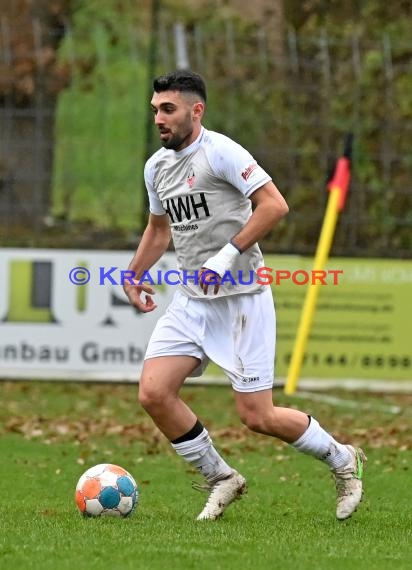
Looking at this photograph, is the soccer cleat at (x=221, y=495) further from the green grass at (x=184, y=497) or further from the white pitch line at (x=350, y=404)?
the white pitch line at (x=350, y=404)

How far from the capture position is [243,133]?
54.9ft

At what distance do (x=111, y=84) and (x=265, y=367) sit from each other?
10233 mm

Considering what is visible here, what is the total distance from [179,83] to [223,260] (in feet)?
3.40

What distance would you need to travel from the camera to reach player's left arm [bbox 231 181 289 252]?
7406mm

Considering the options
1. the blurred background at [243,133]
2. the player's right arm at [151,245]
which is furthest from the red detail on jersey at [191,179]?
the blurred background at [243,133]

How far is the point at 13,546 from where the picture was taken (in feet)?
21.7

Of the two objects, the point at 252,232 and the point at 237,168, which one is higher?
the point at 237,168

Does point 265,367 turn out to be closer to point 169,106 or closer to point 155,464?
point 169,106

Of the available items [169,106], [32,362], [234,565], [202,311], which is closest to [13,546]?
[234,565]

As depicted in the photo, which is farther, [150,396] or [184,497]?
[184,497]

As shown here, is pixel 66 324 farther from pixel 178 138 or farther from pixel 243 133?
pixel 178 138

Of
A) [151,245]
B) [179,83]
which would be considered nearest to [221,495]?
[151,245]

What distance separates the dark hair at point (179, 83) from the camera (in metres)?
7.66

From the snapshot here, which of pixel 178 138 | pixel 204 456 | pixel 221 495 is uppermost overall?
pixel 178 138
